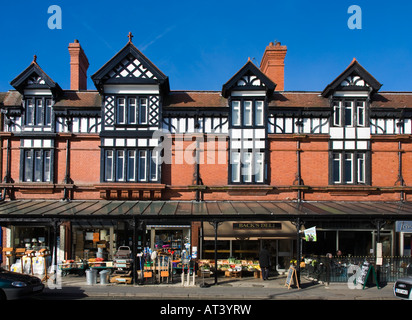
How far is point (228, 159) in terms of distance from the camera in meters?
19.3

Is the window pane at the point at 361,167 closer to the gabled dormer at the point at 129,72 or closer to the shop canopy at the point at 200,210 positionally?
the shop canopy at the point at 200,210

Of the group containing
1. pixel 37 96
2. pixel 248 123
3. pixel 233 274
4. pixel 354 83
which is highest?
pixel 354 83

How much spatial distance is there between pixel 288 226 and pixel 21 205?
12.7 meters

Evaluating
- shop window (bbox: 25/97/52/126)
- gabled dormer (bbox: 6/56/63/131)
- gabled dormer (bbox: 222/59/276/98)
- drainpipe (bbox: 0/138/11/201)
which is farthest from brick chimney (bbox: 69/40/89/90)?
gabled dormer (bbox: 222/59/276/98)

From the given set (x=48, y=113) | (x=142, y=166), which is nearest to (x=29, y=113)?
(x=48, y=113)

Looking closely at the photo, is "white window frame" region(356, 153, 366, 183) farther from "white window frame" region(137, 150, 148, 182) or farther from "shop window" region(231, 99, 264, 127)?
"white window frame" region(137, 150, 148, 182)

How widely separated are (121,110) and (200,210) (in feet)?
21.9

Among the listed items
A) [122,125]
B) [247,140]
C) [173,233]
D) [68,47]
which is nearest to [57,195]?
[122,125]

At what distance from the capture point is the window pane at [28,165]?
19.4 meters

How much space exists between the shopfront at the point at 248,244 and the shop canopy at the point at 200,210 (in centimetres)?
131

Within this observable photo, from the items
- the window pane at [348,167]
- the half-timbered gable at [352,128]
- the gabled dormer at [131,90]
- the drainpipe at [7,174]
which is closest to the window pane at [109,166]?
the gabled dormer at [131,90]

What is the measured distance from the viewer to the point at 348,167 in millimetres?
19656

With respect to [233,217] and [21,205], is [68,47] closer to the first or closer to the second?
[21,205]

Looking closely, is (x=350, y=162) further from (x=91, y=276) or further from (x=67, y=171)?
(x=67, y=171)
